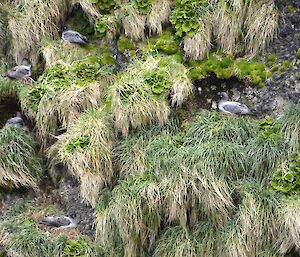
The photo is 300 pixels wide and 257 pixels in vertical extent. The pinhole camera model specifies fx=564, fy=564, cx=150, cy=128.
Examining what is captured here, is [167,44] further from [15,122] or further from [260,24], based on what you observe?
[15,122]

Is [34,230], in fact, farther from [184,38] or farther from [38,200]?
[184,38]

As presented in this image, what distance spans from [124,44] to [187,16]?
0.91 m

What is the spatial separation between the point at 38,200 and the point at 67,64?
5.66 feet

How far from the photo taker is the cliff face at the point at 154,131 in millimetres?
5527

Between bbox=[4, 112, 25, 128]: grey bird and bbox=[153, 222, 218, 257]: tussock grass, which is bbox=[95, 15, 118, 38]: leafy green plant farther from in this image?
bbox=[153, 222, 218, 257]: tussock grass

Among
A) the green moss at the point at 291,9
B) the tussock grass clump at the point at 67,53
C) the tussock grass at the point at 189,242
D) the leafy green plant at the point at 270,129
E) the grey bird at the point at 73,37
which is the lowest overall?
the tussock grass at the point at 189,242

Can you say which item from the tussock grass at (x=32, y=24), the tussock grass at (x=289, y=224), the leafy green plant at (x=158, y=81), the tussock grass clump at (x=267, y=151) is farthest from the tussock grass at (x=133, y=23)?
the tussock grass at (x=289, y=224)

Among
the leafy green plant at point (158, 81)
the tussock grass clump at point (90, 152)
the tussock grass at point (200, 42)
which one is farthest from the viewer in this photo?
the tussock grass at point (200, 42)

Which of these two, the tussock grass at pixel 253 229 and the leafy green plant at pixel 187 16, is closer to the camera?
the tussock grass at pixel 253 229

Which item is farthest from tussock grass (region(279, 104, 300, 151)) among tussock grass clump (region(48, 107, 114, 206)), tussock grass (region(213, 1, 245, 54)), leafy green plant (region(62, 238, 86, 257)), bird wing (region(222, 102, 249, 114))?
leafy green plant (region(62, 238, 86, 257))

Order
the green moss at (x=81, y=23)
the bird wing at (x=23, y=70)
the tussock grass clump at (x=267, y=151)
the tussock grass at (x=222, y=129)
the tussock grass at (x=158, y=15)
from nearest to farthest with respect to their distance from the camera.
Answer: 1. the tussock grass clump at (x=267, y=151)
2. the tussock grass at (x=222, y=129)
3. the tussock grass at (x=158, y=15)
4. the bird wing at (x=23, y=70)
5. the green moss at (x=81, y=23)

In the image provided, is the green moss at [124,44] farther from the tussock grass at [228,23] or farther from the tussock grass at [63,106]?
the tussock grass at [228,23]

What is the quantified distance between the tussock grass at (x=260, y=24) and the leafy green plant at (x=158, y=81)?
3.54ft

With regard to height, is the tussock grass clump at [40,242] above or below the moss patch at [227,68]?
below
